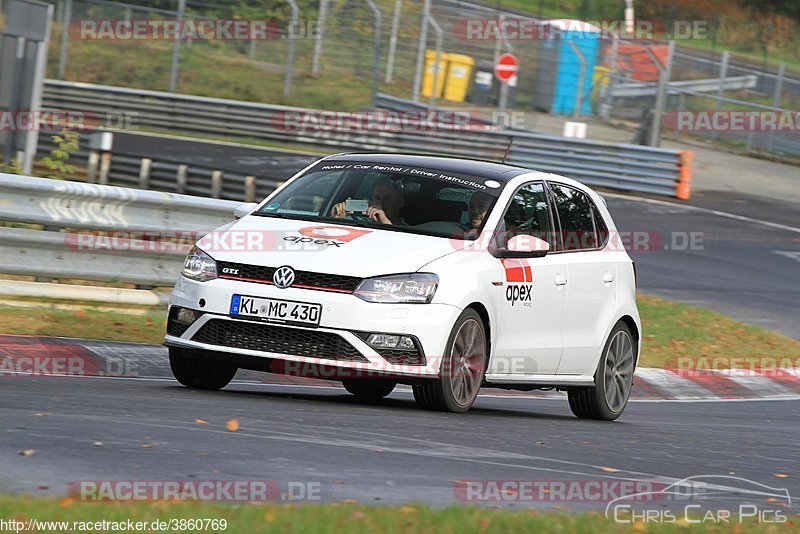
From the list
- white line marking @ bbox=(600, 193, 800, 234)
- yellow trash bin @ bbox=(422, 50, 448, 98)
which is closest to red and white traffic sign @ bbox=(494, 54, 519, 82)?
yellow trash bin @ bbox=(422, 50, 448, 98)

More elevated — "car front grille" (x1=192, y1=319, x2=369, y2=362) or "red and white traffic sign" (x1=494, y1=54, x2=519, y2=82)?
"red and white traffic sign" (x1=494, y1=54, x2=519, y2=82)

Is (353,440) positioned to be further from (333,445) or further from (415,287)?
(415,287)

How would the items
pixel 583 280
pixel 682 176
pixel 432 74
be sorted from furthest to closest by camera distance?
pixel 432 74
pixel 682 176
pixel 583 280

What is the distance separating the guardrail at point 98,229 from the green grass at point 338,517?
24.5 ft

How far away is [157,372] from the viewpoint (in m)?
10.5

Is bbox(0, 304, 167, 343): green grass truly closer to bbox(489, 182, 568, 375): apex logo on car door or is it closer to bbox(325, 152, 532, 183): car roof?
bbox(325, 152, 532, 183): car roof

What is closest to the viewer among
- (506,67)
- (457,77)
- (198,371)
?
(198,371)

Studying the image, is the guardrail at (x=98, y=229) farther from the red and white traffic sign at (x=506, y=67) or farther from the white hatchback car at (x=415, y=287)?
the red and white traffic sign at (x=506, y=67)

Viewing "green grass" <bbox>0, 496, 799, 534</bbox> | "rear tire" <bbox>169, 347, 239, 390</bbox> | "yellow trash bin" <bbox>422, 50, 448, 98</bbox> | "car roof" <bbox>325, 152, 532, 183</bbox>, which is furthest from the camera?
"yellow trash bin" <bbox>422, 50, 448, 98</bbox>

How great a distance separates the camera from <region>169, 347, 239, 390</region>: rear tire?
30.7 feet

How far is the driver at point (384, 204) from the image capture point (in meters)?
9.53

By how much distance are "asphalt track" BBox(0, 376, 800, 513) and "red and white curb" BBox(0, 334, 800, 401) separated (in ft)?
1.74

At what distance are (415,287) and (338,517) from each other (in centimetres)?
348

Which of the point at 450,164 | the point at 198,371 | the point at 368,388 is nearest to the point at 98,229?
the point at 368,388
